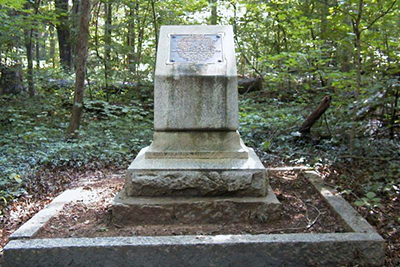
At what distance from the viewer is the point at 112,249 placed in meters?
2.82

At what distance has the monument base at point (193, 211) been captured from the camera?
340 centimetres

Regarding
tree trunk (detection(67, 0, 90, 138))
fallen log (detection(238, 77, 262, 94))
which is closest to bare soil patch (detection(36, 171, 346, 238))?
tree trunk (detection(67, 0, 90, 138))

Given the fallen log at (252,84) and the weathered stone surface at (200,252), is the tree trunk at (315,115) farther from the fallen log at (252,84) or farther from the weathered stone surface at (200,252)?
the fallen log at (252,84)

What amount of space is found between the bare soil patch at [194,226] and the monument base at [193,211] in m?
0.06

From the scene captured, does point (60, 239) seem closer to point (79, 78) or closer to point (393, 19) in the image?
point (79, 78)

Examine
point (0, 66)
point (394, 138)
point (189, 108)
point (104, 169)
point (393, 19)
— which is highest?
point (393, 19)

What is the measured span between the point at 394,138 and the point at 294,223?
351 centimetres

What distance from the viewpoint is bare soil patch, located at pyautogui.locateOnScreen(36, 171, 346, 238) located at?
3.26 meters

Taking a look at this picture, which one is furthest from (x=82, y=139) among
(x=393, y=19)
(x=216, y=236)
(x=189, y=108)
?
(x=393, y=19)

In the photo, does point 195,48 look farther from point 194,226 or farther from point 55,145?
point 55,145

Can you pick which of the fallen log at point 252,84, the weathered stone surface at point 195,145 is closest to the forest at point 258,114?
the fallen log at point 252,84

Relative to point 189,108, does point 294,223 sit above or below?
below

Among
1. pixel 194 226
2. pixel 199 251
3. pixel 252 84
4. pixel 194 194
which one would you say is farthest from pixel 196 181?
pixel 252 84

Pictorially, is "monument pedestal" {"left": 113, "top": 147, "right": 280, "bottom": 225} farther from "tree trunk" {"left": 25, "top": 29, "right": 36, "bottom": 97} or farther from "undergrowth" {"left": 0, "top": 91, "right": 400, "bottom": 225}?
"tree trunk" {"left": 25, "top": 29, "right": 36, "bottom": 97}
